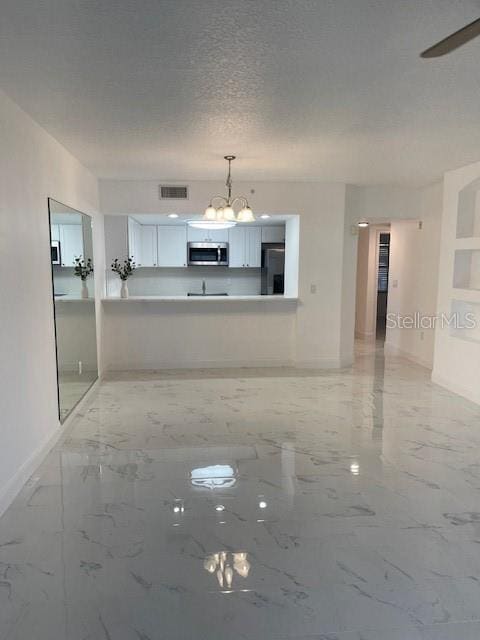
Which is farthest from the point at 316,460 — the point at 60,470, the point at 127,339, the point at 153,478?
the point at 127,339

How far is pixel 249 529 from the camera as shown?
2.45 metres

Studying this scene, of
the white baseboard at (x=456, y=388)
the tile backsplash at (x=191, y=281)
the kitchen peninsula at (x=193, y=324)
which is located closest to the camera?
the white baseboard at (x=456, y=388)

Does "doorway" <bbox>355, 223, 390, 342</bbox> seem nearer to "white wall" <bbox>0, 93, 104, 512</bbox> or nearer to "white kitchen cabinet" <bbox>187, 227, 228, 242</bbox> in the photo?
"white kitchen cabinet" <bbox>187, 227, 228, 242</bbox>

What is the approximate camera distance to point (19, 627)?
180cm

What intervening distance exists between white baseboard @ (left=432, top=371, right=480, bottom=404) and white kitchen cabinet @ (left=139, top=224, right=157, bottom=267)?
4.40 m

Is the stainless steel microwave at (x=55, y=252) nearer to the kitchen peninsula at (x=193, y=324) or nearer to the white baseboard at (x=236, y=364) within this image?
the kitchen peninsula at (x=193, y=324)

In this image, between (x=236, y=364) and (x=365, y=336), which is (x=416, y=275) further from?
(x=236, y=364)

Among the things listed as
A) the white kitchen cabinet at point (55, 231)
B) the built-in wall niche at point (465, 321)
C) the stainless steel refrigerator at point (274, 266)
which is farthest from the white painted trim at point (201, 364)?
the white kitchen cabinet at point (55, 231)

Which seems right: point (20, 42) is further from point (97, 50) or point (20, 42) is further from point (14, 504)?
point (14, 504)

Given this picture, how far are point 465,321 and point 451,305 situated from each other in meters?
0.23

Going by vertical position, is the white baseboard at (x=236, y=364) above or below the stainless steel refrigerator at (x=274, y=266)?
below

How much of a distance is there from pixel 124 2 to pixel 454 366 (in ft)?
15.5

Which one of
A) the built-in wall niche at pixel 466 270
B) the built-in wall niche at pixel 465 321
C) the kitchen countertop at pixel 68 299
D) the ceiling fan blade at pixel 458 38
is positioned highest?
the ceiling fan blade at pixel 458 38

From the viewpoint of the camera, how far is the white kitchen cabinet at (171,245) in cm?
719
